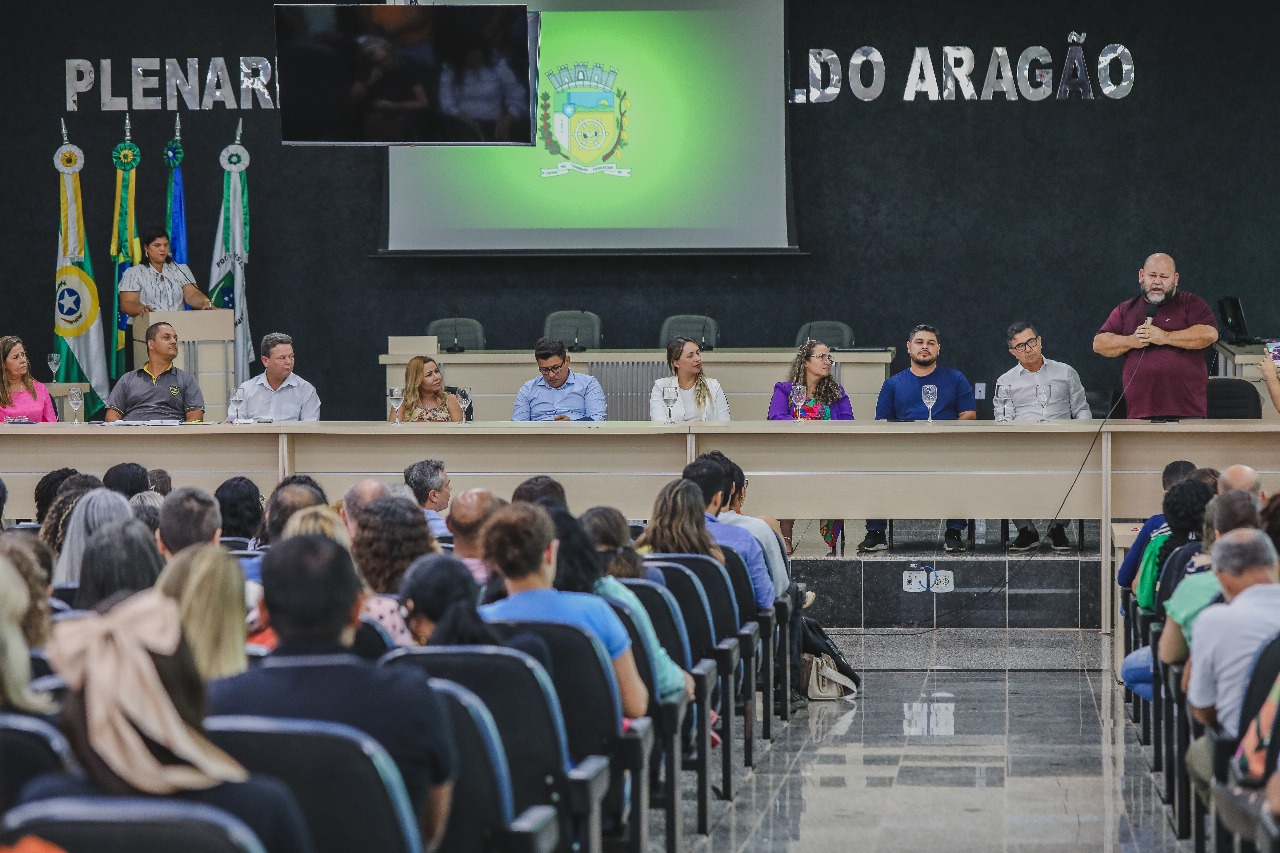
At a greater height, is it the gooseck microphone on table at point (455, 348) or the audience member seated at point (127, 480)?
the gooseck microphone on table at point (455, 348)

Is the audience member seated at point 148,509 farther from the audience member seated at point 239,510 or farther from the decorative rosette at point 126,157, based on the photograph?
the decorative rosette at point 126,157

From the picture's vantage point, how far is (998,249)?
41.9ft

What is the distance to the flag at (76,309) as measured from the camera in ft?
38.2

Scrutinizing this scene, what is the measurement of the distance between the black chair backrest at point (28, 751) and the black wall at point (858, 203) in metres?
10.7

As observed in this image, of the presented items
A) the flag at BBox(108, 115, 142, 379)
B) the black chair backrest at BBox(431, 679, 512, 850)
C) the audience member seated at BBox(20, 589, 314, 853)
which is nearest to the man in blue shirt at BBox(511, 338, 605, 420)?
the flag at BBox(108, 115, 142, 379)

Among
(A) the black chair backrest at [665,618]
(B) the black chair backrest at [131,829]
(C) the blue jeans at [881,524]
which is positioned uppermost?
(B) the black chair backrest at [131,829]

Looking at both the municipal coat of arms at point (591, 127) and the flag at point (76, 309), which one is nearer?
the flag at point (76, 309)

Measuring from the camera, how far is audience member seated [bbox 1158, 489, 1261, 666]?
3918 mm

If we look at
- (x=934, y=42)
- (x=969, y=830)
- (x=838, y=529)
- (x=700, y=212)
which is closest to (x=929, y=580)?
(x=838, y=529)

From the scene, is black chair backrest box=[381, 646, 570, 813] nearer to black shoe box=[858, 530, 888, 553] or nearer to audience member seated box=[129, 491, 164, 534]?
audience member seated box=[129, 491, 164, 534]

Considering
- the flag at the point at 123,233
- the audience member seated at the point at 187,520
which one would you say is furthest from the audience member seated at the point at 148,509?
the flag at the point at 123,233

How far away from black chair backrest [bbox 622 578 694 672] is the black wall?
344 inches

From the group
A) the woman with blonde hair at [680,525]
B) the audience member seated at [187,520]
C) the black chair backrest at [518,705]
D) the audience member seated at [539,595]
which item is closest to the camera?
the black chair backrest at [518,705]

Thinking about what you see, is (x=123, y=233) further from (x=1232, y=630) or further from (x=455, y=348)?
(x=1232, y=630)
